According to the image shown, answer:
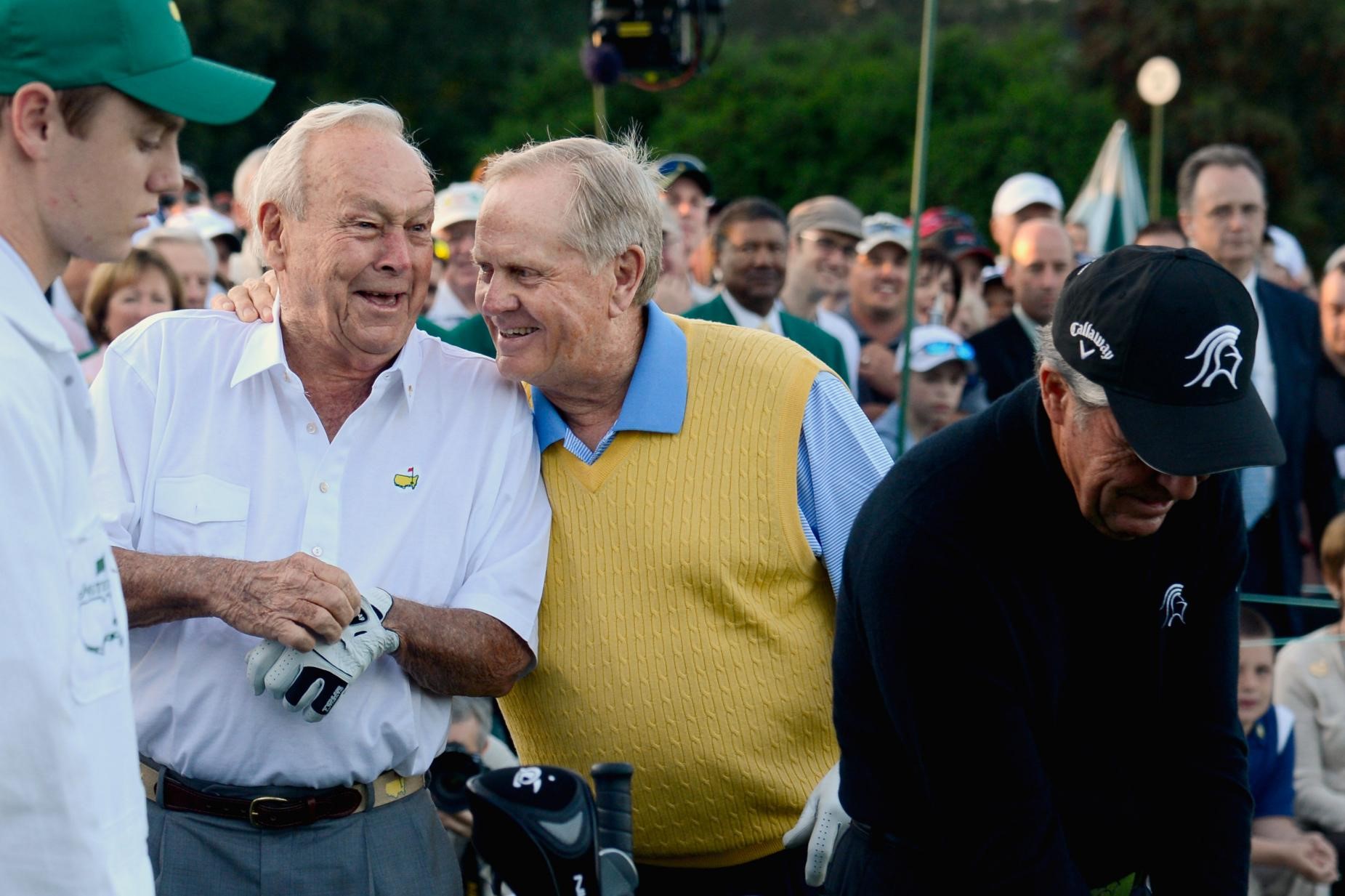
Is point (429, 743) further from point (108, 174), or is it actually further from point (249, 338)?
point (108, 174)

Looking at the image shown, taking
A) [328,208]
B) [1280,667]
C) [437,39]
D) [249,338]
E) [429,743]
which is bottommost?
[1280,667]

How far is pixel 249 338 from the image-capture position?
3.12 meters

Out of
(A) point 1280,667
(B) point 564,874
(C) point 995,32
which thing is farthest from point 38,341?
(C) point 995,32

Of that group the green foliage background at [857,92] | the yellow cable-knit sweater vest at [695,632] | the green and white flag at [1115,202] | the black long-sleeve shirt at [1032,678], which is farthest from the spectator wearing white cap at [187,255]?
the green foliage background at [857,92]

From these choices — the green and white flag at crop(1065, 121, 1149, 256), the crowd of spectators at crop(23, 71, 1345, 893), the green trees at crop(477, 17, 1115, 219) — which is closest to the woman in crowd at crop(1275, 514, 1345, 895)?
the crowd of spectators at crop(23, 71, 1345, 893)

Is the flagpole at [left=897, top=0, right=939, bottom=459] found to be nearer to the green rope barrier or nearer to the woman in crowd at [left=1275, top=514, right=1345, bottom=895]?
the green rope barrier

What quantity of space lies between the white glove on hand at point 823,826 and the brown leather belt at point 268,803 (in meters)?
0.78

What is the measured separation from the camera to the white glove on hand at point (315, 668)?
2777mm

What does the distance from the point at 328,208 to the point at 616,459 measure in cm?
72

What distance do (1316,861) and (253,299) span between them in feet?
12.1

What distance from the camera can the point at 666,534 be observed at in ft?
10.3

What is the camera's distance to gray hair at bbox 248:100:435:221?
10.1 feet

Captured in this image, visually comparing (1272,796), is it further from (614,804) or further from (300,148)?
(300,148)

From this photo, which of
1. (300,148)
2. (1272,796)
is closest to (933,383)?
(1272,796)
